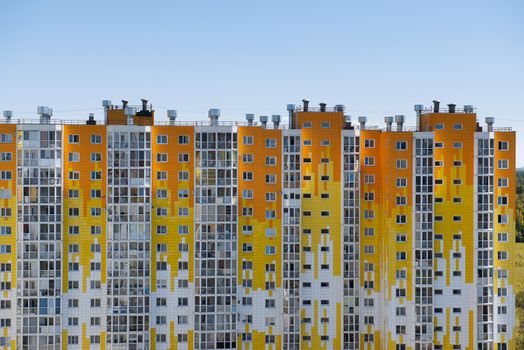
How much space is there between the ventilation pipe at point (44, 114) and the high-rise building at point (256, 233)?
10 centimetres

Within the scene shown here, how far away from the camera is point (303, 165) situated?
225ft

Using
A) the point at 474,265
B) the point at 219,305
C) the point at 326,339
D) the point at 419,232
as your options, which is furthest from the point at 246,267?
the point at 474,265

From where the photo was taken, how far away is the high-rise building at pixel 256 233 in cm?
6531

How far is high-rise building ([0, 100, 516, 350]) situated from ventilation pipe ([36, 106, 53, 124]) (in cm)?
10

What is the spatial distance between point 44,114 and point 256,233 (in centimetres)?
2294

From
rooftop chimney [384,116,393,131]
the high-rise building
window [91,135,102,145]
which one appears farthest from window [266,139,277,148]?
window [91,135,102,145]

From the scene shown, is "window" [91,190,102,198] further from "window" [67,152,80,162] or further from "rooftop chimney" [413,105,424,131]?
"rooftop chimney" [413,105,424,131]

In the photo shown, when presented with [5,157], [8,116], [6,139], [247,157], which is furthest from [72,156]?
[247,157]

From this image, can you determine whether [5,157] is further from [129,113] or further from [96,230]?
[129,113]

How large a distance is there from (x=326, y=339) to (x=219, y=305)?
35.8 feet

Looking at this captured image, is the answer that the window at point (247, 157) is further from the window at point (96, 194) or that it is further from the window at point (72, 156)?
the window at point (72, 156)

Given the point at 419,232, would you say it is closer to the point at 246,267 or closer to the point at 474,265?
the point at 474,265

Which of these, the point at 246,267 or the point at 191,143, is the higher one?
the point at 191,143

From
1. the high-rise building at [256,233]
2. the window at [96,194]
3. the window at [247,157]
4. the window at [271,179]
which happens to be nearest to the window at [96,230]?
the high-rise building at [256,233]
